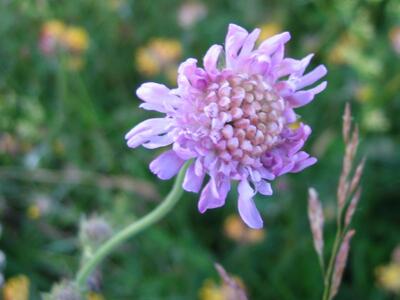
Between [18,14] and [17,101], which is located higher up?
[18,14]

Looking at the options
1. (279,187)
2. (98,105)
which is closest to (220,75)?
(279,187)

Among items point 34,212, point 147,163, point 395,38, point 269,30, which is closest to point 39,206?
point 34,212

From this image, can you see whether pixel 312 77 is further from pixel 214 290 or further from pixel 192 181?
pixel 214 290

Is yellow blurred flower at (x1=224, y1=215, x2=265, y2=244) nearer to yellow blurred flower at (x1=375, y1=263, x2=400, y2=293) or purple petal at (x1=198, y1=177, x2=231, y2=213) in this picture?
yellow blurred flower at (x1=375, y1=263, x2=400, y2=293)

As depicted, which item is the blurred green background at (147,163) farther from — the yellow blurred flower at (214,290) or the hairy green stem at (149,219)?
the hairy green stem at (149,219)

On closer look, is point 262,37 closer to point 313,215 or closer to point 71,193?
point 71,193
